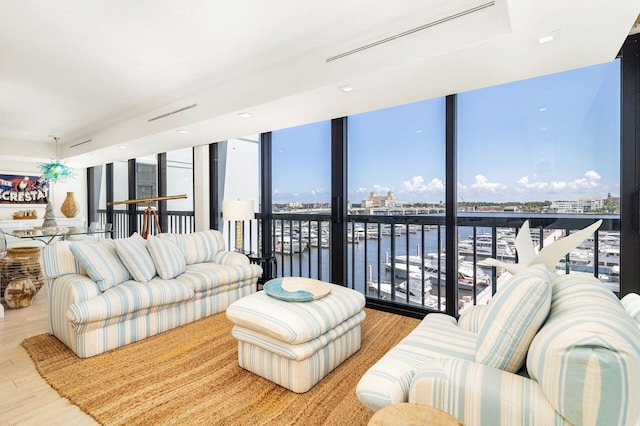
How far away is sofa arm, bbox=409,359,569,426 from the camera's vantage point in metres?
0.96

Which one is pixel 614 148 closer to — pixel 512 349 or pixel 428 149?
pixel 428 149

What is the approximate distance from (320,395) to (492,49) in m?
2.39

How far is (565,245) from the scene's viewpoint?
5.49 feet

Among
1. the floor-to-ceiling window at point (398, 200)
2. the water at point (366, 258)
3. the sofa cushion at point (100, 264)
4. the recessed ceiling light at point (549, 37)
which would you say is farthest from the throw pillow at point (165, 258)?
the recessed ceiling light at point (549, 37)

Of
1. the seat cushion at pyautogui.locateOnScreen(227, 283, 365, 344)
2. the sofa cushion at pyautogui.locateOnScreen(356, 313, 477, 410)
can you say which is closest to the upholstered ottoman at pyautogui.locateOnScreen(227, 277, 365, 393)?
the seat cushion at pyautogui.locateOnScreen(227, 283, 365, 344)

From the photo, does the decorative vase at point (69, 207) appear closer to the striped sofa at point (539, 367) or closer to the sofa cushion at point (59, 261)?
the sofa cushion at point (59, 261)

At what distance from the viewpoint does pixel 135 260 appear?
286 centimetres

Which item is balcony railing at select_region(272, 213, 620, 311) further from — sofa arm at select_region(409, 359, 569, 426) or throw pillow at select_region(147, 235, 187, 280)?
sofa arm at select_region(409, 359, 569, 426)

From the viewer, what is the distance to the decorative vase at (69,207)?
669cm

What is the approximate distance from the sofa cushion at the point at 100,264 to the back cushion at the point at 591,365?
2915mm

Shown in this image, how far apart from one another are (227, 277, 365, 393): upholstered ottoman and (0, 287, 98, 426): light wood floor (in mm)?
895

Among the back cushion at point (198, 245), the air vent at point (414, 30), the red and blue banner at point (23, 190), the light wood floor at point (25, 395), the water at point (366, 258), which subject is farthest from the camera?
the red and blue banner at point (23, 190)

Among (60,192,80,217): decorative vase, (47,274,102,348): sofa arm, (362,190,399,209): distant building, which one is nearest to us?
(47,274,102,348): sofa arm

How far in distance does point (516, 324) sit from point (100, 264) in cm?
295
